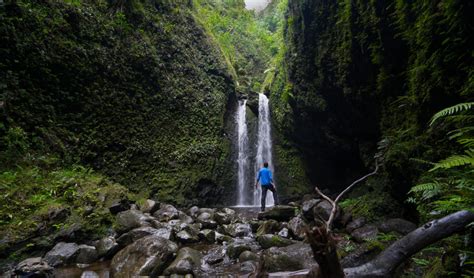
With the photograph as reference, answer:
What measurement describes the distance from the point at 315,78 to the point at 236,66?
413 inches

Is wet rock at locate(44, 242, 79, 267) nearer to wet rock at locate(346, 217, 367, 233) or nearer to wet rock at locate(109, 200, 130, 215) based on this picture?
wet rock at locate(109, 200, 130, 215)

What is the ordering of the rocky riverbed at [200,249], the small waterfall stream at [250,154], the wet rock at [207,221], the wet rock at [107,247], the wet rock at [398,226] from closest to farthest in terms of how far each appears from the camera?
1. the rocky riverbed at [200,249]
2. the wet rock at [398,226]
3. the wet rock at [107,247]
4. the wet rock at [207,221]
5. the small waterfall stream at [250,154]

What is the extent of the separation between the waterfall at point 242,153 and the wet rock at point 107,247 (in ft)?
22.9

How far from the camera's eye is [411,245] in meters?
1.88

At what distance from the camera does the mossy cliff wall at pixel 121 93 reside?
7.06 metres

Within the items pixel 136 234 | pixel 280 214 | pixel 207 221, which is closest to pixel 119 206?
pixel 136 234

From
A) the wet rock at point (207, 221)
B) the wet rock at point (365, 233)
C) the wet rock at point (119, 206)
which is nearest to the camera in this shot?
the wet rock at point (365, 233)

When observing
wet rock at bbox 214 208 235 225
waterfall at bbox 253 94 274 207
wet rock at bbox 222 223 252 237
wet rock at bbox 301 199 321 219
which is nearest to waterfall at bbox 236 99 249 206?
waterfall at bbox 253 94 274 207

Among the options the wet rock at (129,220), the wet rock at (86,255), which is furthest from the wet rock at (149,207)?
the wet rock at (86,255)

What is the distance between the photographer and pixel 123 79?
930 cm

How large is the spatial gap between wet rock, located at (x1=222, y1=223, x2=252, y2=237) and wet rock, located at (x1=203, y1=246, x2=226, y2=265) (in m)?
0.88

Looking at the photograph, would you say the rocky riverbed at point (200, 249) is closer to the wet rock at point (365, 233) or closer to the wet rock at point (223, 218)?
the wet rock at point (365, 233)

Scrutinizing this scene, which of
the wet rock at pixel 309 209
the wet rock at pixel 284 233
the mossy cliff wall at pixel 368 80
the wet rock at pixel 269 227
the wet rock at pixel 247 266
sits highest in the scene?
the mossy cliff wall at pixel 368 80

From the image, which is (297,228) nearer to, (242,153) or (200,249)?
(200,249)
